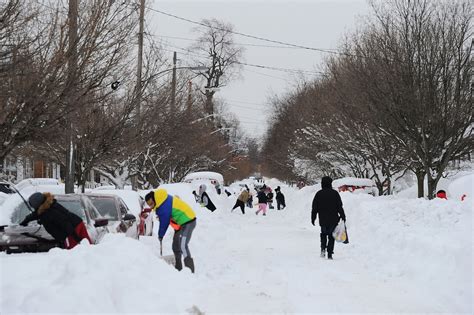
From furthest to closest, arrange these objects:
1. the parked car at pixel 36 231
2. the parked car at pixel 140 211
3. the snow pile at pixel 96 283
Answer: the parked car at pixel 140 211, the parked car at pixel 36 231, the snow pile at pixel 96 283

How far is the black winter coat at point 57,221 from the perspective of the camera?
912 centimetres

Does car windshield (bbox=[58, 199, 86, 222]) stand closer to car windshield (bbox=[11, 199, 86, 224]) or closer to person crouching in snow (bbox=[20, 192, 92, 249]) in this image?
car windshield (bbox=[11, 199, 86, 224])

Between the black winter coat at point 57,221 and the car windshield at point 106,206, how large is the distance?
335cm

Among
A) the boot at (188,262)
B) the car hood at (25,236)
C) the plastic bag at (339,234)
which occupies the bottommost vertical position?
the boot at (188,262)

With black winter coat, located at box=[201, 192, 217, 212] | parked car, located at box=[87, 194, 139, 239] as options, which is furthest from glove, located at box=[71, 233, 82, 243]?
black winter coat, located at box=[201, 192, 217, 212]

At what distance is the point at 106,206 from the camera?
13.2 metres

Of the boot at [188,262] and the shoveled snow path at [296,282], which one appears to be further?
the boot at [188,262]

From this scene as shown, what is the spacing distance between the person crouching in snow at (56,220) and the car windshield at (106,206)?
10.8 feet

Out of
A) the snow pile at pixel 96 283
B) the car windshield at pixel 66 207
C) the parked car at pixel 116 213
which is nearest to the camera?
the snow pile at pixel 96 283

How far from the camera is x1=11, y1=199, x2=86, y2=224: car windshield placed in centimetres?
1099

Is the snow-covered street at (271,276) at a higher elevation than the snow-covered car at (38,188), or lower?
lower

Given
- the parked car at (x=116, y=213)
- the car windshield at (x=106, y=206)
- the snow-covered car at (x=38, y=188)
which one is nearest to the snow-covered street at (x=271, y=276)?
the parked car at (x=116, y=213)

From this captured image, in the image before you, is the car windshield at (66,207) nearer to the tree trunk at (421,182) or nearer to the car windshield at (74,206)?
the car windshield at (74,206)

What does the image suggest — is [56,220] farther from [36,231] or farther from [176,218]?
[176,218]
